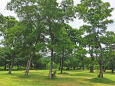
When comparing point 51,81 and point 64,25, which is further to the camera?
point 64,25

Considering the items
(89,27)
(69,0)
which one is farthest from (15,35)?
(89,27)

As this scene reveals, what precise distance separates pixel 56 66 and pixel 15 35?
5419 cm

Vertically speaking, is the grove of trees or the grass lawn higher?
the grove of trees

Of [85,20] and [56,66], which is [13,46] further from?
[56,66]

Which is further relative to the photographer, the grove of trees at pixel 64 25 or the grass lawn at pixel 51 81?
the grove of trees at pixel 64 25

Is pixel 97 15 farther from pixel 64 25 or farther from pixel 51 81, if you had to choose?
pixel 51 81

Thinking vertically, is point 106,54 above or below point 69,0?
below

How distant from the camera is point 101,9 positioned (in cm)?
3362

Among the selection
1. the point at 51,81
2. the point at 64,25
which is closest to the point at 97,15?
the point at 64,25

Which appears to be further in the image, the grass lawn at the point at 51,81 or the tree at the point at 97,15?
the tree at the point at 97,15

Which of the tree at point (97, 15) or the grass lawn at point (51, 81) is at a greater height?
the tree at point (97, 15)

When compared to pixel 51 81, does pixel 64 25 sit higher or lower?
higher

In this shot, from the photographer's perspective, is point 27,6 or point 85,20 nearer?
point 85,20

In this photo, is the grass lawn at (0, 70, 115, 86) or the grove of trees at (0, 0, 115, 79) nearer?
the grass lawn at (0, 70, 115, 86)
